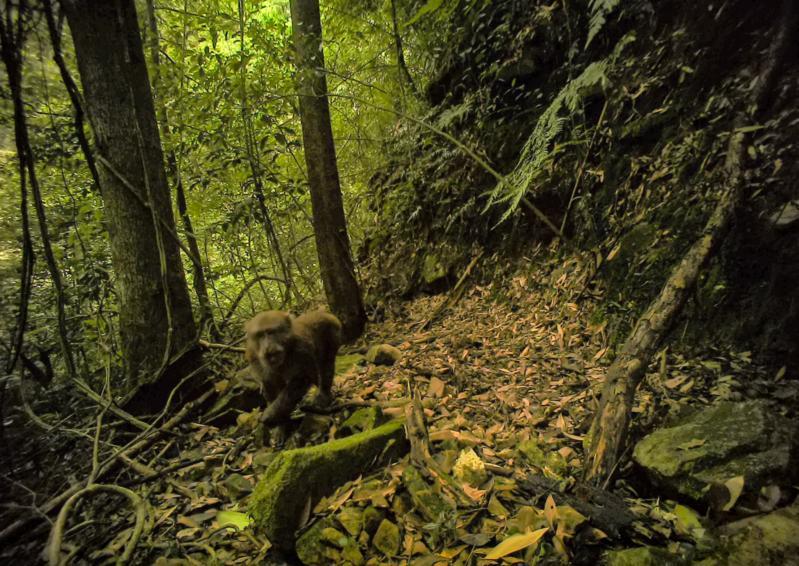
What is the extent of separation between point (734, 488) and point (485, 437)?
1.42 meters

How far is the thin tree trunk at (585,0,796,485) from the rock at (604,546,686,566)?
42cm

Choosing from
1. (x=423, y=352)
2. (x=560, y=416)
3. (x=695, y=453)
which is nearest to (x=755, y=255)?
(x=695, y=453)

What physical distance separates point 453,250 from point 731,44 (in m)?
3.83

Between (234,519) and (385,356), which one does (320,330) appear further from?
(234,519)

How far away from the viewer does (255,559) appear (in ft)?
7.15

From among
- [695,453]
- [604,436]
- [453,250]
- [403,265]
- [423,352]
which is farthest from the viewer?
[403,265]

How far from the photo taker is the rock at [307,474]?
218 centimetres

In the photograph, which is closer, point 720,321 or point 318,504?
point 318,504

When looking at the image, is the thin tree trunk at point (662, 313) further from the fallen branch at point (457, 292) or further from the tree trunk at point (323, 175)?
the tree trunk at point (323, 175)

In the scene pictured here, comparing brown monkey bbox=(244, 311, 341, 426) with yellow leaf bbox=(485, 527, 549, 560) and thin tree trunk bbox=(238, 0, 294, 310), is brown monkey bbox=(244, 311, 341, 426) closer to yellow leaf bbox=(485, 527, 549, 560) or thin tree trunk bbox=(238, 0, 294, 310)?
thin tree trunk bbox=(238, 0, 294, 310)

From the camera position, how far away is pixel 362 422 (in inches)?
122

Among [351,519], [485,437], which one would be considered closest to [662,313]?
[485,437]

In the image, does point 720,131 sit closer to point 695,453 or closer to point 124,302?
point 695,453

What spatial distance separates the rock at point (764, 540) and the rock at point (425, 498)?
1221 millimetres
